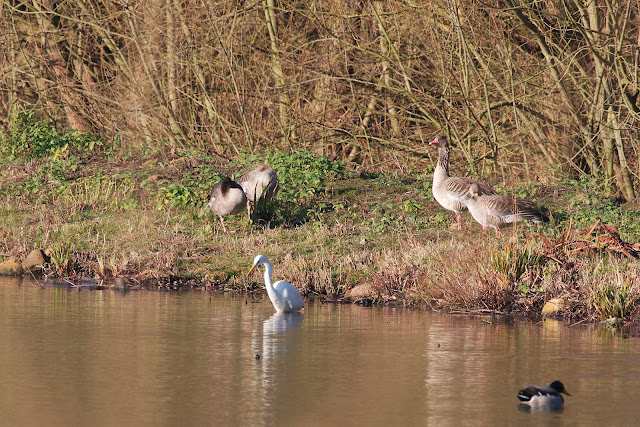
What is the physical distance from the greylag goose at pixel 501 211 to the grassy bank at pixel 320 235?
0.39m

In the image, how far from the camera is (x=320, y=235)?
15266 mm

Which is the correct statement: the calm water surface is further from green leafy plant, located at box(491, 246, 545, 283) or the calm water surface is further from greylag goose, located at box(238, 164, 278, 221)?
greylag goose, located at box(238, 164, 278, 221)

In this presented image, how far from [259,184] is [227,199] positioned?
34.6 inches

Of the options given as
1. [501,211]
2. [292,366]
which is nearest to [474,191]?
[501,211]

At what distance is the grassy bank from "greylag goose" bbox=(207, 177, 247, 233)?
0.36 metres

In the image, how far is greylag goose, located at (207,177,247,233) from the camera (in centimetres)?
1570

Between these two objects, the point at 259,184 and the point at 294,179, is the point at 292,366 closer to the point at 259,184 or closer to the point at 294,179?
the point at 259,184

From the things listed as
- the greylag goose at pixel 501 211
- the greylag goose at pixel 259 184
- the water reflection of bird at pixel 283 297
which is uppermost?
the greylag goose at pixel 259 184

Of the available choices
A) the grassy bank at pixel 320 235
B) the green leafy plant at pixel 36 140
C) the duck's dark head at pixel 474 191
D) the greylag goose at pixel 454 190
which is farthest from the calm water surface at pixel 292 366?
the green leafy plant at pixel 36 140

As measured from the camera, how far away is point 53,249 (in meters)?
15.1

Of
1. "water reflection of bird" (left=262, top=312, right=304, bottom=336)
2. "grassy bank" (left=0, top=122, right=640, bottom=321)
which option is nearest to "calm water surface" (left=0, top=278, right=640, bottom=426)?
"water reflection of bird" (left=262, top=312, right=304, bottom=336)

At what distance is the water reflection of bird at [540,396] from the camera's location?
7395mm

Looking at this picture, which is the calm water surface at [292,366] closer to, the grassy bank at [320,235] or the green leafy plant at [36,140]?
the grassy bank at [320,235]

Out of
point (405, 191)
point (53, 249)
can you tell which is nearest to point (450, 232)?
point (405, 191)
